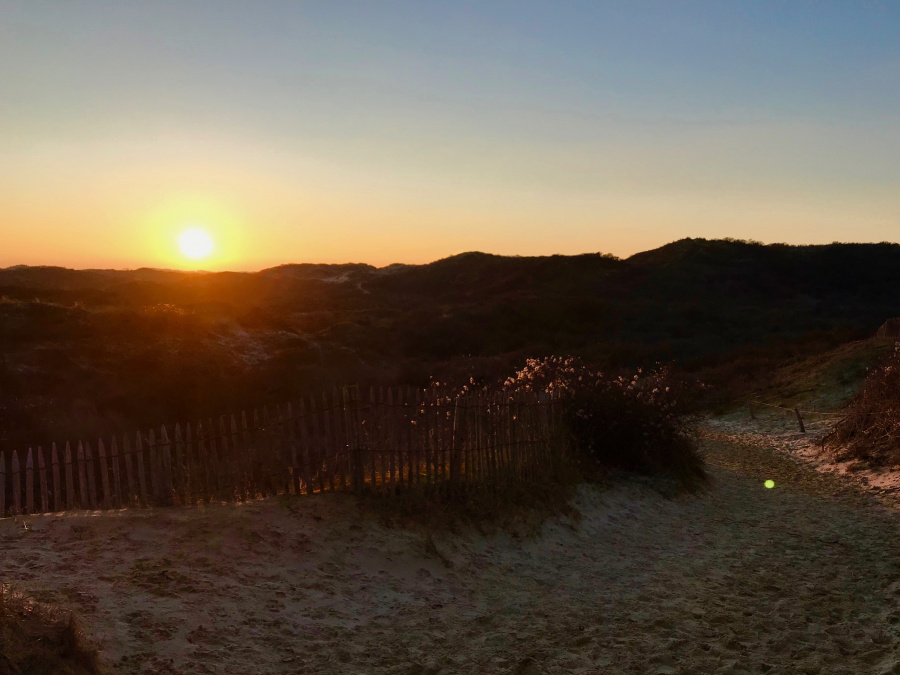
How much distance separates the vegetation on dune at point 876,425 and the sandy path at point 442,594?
5.05m

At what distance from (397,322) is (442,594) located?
35819 mm

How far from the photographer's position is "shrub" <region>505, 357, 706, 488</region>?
40.5ft

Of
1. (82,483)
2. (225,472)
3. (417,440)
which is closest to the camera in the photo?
(82,483)

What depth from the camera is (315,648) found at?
5.92m

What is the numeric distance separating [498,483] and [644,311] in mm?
44116

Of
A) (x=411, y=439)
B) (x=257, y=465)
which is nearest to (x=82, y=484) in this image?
(x=257, y=465)

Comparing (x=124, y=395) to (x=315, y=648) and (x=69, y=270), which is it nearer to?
(x=315, y=648)

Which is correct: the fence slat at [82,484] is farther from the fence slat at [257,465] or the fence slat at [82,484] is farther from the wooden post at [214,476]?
the fence slat at [257,465]

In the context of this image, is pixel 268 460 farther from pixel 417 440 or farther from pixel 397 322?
pixel 397 322

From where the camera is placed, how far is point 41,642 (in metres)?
4.57

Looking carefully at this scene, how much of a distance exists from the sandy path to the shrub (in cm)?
265

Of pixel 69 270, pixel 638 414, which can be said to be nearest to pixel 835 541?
pixel 638 414

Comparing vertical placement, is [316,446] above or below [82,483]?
above

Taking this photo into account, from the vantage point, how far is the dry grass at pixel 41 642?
4336mm
